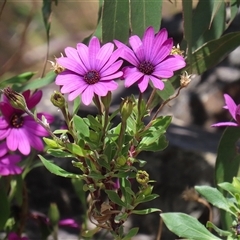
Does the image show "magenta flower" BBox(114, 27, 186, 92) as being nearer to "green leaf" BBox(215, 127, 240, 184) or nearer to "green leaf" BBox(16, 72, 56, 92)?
"green leaf" BBox(215, 127, 240, 184)

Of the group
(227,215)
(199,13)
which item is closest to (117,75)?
(227,215)

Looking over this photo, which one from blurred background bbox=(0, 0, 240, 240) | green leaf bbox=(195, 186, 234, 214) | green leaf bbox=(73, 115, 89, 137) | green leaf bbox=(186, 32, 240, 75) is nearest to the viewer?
green leaf bbox=(73, 115, 89, 137)

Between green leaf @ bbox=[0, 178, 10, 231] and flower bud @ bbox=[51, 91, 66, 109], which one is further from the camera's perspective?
green leaf @ bbox=[0, 178, 10, 231]

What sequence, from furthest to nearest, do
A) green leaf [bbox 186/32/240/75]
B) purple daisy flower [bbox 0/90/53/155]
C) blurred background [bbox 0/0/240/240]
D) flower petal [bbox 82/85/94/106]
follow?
1. blurred background [bbox 0/0/240/240]
2. green leaf [bbox 186/32/240/75]
3. purple daisy flower [bbox 0/90/53/155]
4. flower petal [bbox 82/85/94/106]

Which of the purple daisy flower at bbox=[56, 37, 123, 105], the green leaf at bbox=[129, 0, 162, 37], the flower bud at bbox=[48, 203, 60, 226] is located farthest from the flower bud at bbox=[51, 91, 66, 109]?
the flower bud at bbox=[48, 203, 60, 226]

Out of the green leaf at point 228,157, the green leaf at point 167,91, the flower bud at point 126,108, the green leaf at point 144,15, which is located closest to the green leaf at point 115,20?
the green leaf at point 144,15

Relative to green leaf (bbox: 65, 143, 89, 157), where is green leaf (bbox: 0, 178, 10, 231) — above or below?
below

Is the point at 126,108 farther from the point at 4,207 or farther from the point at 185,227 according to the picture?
the point at 4,207

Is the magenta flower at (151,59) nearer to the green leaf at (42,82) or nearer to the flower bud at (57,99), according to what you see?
the flower bud at (57,99)
